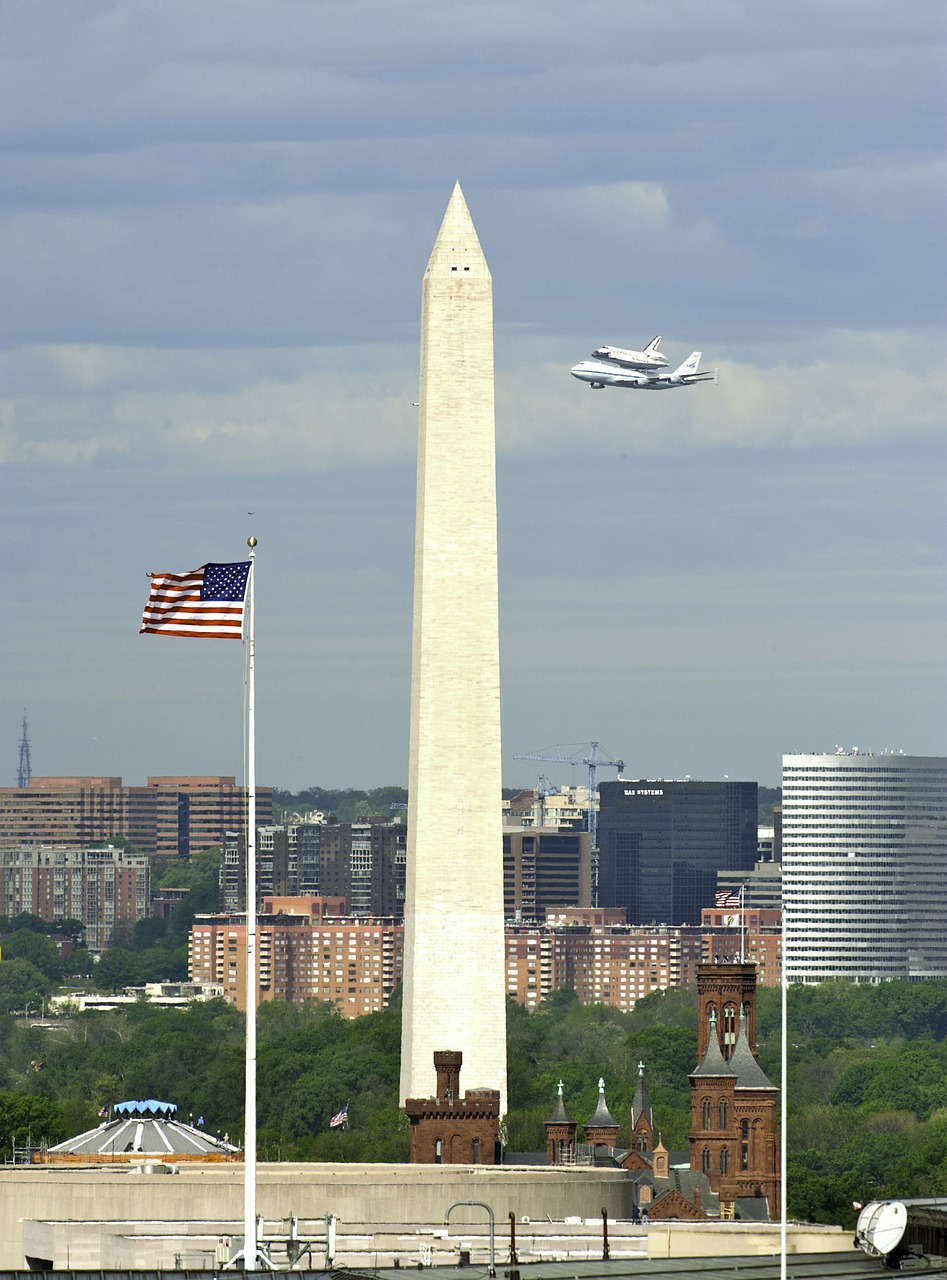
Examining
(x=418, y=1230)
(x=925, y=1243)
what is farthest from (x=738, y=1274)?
(x=418, y=1230)

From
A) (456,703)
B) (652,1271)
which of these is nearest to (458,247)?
(456,703)

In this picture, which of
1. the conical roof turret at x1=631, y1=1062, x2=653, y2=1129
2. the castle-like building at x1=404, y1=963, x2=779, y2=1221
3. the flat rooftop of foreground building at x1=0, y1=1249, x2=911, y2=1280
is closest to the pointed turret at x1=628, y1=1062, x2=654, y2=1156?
the conical roof turret at x1=631, y1=1062, x2=653, y2=1129

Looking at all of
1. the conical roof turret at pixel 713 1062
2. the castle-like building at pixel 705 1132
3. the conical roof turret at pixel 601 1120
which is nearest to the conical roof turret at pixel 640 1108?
the conical roof turret at pixel 601 1120

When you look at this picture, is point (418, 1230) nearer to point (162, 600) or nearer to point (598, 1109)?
point (162, 600)

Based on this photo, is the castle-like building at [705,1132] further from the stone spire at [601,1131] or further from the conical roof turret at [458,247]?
the conical roof turret at [458,247]

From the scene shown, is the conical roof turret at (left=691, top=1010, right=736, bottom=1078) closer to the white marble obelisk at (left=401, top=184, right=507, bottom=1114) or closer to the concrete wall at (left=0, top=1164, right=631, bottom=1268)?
the white marble obelisk at (left=401, top=184, right=507, bottom=1114)

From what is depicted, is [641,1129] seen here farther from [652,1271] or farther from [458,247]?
[652,1271]
